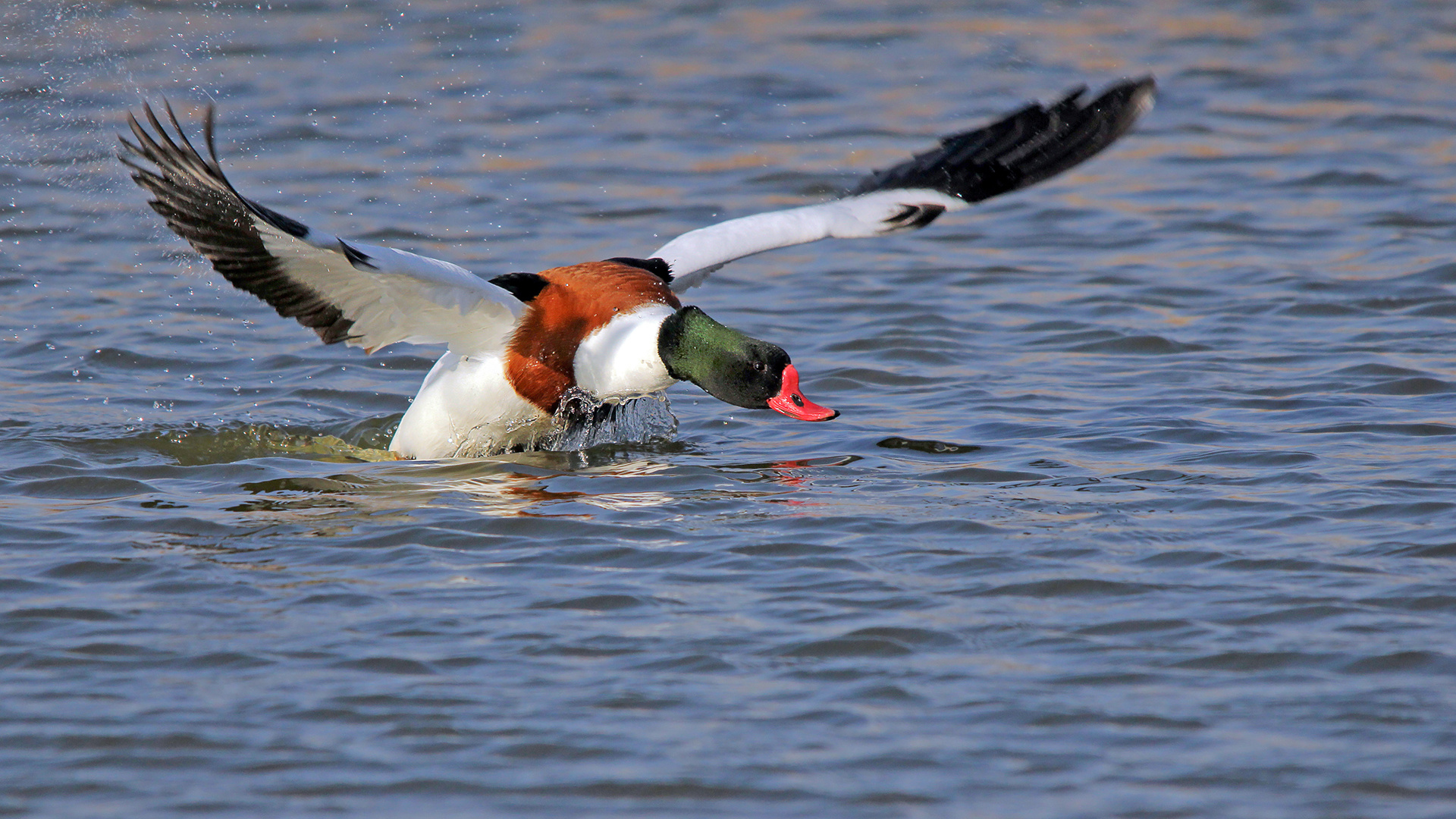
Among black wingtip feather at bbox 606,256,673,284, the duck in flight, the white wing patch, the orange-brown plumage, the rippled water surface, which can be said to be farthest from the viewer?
the white wing patch

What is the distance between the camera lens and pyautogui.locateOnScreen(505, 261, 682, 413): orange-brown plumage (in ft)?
21.4

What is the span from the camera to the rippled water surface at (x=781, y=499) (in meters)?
4.11

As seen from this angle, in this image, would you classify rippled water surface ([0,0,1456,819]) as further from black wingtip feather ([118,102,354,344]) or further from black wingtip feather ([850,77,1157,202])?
black wingtip feather ([850,77,1157,202])

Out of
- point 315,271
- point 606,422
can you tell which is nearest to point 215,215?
point 315,271

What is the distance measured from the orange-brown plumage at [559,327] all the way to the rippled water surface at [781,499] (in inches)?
14.4

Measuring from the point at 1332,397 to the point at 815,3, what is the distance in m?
10.6

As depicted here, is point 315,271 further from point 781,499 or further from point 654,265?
point 781,499

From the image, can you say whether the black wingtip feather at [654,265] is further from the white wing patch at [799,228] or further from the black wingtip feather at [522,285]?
the black wingtip feather at [522,285]

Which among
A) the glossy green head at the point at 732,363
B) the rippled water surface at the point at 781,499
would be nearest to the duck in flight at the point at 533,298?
the glossy green head at the point at 732,363

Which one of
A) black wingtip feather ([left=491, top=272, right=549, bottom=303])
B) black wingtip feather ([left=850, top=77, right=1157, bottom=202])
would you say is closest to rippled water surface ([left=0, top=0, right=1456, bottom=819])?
black wingtip feather ([left=491, top=272, right=549, bottom=303])

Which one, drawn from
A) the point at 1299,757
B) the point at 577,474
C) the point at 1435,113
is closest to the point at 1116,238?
the point at 1435,113

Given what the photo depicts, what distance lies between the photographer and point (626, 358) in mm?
6434

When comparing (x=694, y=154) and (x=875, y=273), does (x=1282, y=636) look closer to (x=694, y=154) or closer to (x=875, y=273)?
(x=875, y=273)

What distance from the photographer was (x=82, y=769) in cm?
408
